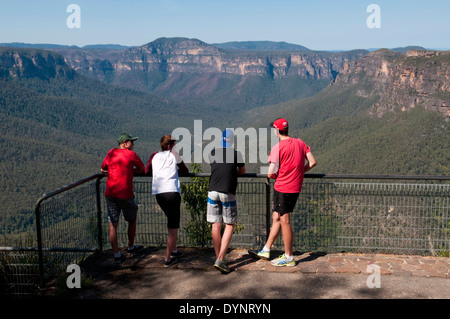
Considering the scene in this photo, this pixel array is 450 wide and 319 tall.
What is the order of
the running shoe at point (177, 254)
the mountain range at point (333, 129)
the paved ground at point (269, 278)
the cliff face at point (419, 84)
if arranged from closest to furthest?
the paved ground at point (269, 278), the running shoe at point (177, 254), the mountain range at point (333, 129), the cliff face at point (419, 84)

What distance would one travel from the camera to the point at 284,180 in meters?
6.27

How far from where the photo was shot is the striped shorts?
6.16 metres

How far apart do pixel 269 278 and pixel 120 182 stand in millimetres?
2587

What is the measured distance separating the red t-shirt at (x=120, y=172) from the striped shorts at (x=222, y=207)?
50.4 inches

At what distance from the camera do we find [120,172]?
6.51 metres

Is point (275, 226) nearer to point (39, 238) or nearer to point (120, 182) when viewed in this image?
point (120, 182)

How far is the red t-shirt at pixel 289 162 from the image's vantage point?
620 cm

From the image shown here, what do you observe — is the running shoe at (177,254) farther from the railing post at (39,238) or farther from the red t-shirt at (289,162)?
the red t-shirt at (289,162)

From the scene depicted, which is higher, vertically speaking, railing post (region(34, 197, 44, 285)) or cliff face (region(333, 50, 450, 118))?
cliff face (region(333, 50, 450, 118))

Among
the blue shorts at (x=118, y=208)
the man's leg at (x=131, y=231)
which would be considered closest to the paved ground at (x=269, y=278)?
the man's leg at (x=131, y=231)

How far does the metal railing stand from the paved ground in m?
0.37

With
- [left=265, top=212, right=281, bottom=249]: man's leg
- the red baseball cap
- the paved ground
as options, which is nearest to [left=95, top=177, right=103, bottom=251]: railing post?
the paved ground

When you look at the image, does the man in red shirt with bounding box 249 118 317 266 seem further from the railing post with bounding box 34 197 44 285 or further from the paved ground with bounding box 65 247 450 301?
the railing post with bounding box 34 197 44 285
